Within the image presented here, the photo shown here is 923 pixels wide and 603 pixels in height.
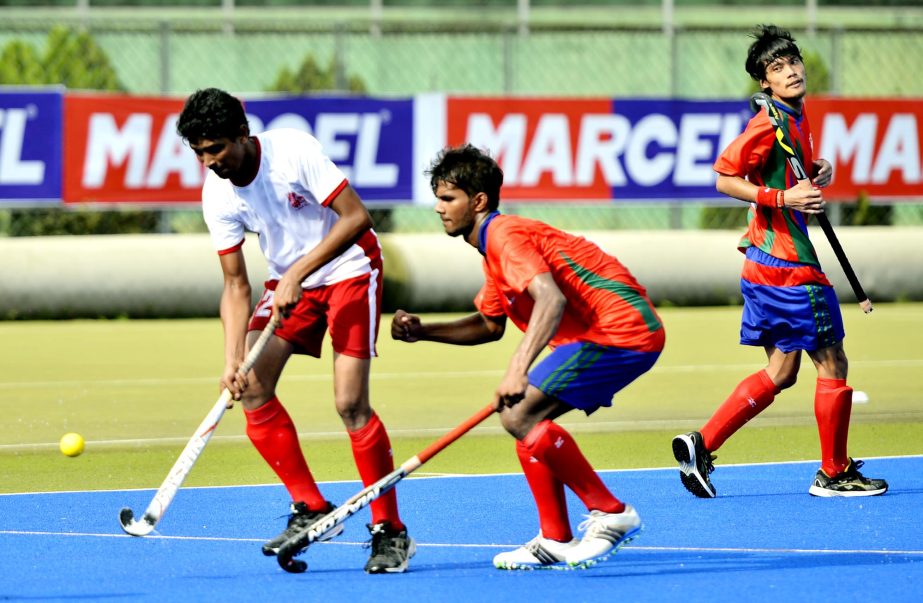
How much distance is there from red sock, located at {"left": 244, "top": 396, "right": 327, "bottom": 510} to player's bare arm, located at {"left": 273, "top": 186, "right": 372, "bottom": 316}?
0.51 meters

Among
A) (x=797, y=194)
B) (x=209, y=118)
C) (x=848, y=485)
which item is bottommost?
(x=848, y=485)

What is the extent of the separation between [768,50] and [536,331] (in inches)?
101

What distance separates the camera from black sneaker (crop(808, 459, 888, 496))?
23.7 ft

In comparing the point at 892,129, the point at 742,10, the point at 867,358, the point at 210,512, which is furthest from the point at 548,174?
the point at 742,10

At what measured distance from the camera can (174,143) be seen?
16.2 metres

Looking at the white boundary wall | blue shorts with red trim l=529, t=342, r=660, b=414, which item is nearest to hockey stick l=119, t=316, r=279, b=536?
blue shorts with red trim l=529, t=342, r=660, b=414

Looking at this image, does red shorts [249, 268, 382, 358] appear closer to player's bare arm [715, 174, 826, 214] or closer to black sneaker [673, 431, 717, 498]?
black sneaker [673, 431, 717, 498]

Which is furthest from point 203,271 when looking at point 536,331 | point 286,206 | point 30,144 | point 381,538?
point 536,331

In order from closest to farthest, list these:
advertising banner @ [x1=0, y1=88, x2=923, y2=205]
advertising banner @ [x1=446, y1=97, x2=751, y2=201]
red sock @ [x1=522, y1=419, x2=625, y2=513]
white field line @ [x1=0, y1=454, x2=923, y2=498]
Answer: red sock @ [x1=522, y1=419, x2=625, y2=513] < white field line @ [x1=0, y1=454, x2=923, y2=498] < advertising banner @ [x1=0, y1=88, x2=923, y2=205] < advertising banner @ [x1=446, y1=97, x2=751, y2=201]

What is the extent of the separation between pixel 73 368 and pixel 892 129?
9.70 metres

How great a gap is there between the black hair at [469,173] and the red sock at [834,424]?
227 centimetres

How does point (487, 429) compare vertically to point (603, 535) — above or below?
below

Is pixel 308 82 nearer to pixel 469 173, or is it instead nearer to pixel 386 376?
pixel 386 376

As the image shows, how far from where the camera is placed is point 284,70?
22.0 m
